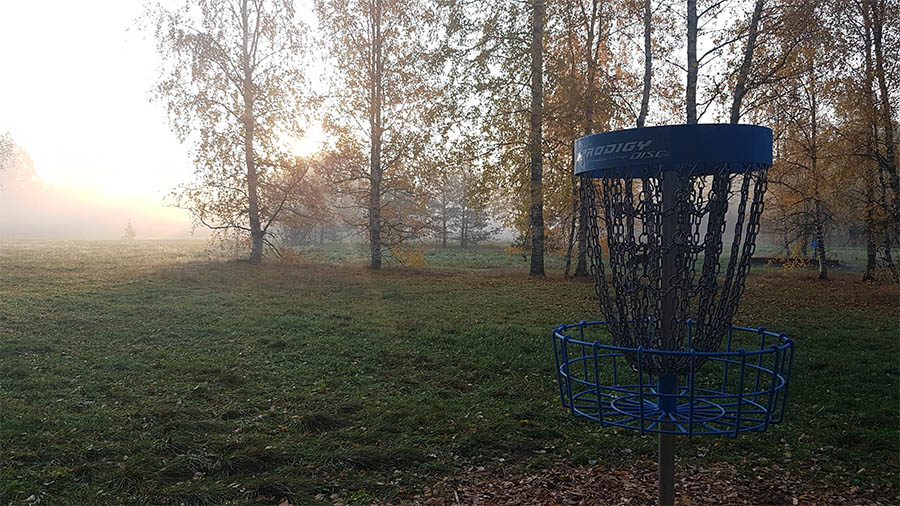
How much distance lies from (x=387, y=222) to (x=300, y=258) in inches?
154

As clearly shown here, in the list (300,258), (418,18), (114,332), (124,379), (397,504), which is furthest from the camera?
(300,258)

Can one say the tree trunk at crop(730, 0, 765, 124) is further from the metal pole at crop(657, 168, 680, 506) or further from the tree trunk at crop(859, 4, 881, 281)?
the metal pole at crop(657, 168, 680, 506)

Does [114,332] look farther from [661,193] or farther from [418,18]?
[418,18]

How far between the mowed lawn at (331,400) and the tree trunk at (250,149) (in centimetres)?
946

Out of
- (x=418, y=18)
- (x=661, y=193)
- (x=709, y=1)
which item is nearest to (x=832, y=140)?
(x=709, y=1)

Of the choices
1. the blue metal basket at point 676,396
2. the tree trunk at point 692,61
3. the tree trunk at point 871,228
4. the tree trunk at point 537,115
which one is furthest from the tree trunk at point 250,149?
the blue metal basket at point 676,396

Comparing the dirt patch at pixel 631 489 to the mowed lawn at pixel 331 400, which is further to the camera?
the mowed lawn at pixel 331 400

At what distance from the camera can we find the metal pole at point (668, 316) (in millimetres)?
3057

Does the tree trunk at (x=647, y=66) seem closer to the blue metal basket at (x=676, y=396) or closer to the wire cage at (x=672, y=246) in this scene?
the blue metal basket at (x=676, y=396)

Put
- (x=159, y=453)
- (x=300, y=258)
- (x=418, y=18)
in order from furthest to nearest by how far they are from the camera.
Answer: (x=300, y=258), (x=418, y=18), (x=159, y=453)

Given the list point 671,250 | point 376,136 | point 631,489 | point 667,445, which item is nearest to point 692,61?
point 376,136

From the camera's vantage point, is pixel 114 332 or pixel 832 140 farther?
pixel 832 140

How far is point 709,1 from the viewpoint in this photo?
15383 millimetres

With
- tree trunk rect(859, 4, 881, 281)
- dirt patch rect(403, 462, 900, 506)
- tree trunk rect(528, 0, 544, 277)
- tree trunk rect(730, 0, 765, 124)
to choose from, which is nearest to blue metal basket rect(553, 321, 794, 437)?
dirt patch rect(403, 462, 900, 506)
